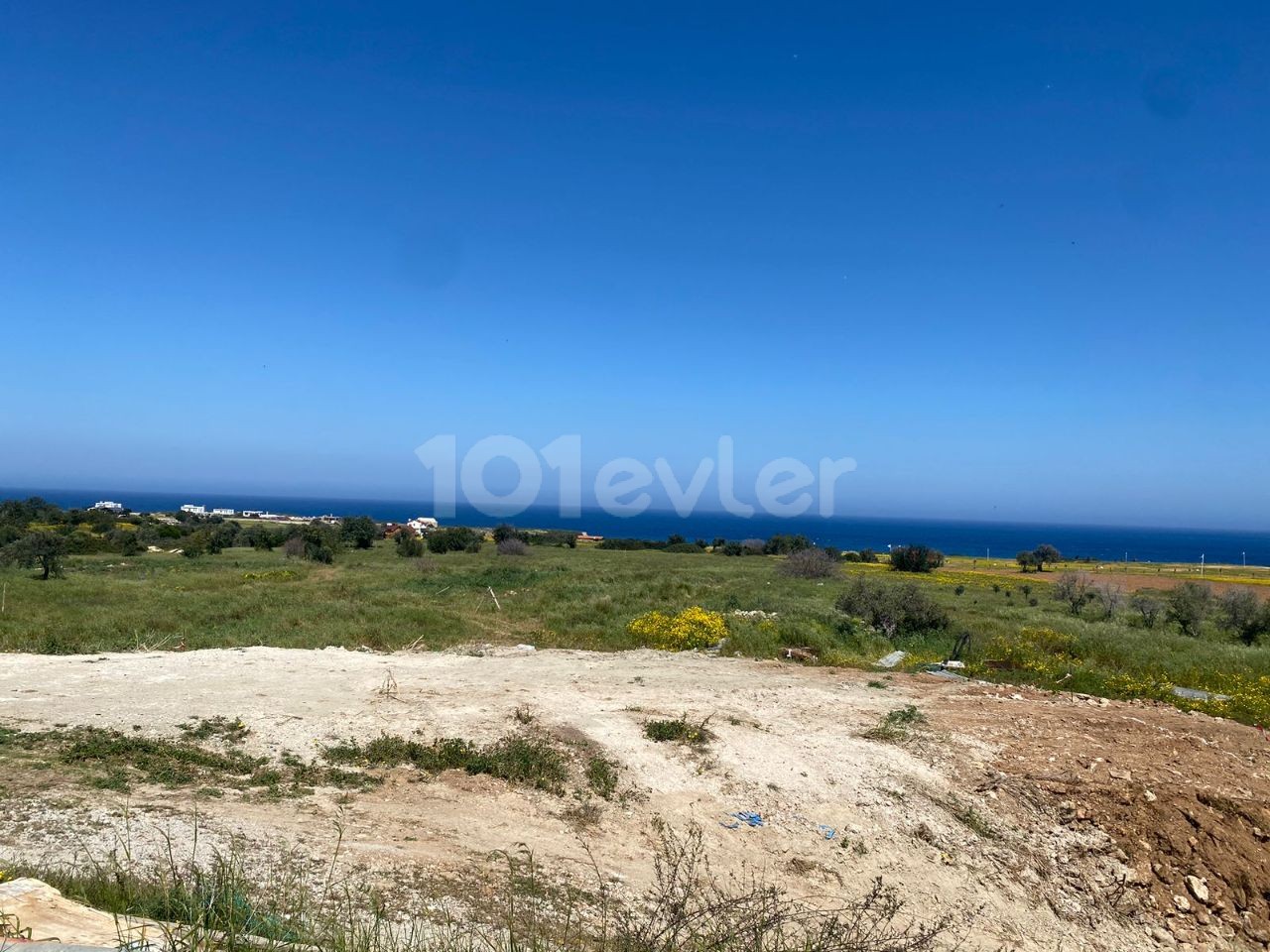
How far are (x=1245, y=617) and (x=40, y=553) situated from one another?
1712 inches

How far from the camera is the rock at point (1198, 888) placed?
7486mm

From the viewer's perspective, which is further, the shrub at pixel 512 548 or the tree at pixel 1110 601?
the shrub at pixel 512 548

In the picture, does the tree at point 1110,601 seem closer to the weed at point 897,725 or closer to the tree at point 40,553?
the weed at point 897,725

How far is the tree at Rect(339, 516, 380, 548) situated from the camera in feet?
169

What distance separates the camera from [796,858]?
288 inches

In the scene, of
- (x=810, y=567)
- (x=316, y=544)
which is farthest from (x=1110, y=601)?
(x=316, y=544)

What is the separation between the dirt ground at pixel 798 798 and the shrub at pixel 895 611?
7323mm

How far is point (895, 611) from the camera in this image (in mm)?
20609

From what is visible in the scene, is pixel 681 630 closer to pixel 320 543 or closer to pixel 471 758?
pixel 471 758

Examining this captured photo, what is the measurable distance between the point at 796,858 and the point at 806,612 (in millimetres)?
13295

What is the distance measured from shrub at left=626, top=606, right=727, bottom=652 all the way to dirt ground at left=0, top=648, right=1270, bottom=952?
15.2 feet

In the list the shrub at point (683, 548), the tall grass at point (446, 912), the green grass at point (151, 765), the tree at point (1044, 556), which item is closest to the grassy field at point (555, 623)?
the green grass at point (151, 765)

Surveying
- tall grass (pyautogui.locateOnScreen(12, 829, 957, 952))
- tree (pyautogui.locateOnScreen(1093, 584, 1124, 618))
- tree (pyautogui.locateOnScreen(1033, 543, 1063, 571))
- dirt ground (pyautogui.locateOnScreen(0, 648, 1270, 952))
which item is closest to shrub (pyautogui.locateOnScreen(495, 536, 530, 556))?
tree (pyautogui.locateOnScreen(1093, 584, 1124, 618))

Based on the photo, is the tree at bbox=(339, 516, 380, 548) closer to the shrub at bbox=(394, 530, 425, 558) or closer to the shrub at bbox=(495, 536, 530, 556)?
the shrub at bbox=(394, 530, 425, 558)
